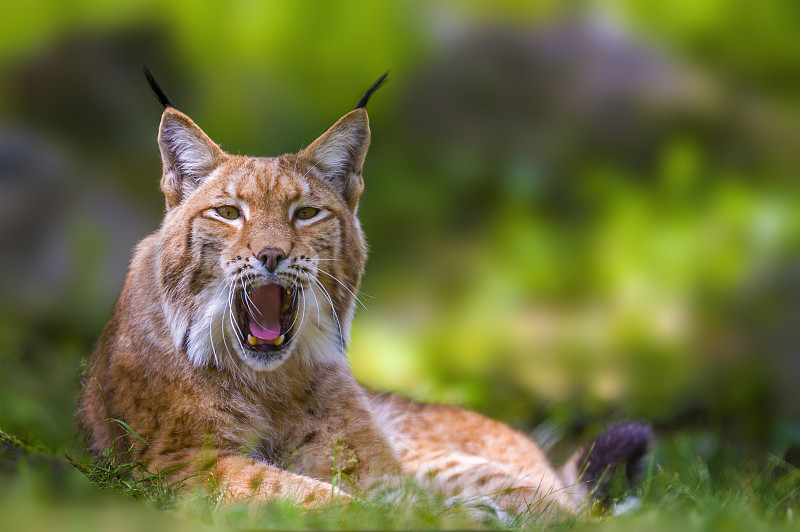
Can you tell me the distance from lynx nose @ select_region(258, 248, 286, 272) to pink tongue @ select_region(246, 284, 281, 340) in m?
0.10

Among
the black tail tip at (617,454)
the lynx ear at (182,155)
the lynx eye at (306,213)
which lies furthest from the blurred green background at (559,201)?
the lynx eye at (306,213)

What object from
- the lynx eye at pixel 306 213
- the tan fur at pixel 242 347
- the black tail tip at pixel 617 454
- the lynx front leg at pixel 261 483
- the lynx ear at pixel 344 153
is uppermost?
the lynx ear at pixel 344 153

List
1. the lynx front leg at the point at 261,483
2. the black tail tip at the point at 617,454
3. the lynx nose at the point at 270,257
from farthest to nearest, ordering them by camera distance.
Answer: the black tail tip at the point at 617,454 < the lynx nose at the point at 270,257 < the lynx front leg at the point at 261,483

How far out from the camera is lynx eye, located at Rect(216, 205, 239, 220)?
318 cm

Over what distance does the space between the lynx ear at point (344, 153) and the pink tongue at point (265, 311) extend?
546 millimetres

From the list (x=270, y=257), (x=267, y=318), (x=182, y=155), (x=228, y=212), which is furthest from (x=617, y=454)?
(x=182, y=155)

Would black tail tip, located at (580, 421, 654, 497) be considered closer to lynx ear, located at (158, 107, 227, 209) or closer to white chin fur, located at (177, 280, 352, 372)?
white chin fur, located at (177, 280, 352, 372)

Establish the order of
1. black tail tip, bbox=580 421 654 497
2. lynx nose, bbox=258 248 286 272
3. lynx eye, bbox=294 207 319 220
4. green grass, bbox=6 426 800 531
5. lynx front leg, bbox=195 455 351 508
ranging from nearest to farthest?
green grass, bbox=6 426 800 531
lynx front leg, bbox=195 455 351 508
lynx nose, bbox=258 248 286 272
lynx eye, bbox=294 207 319 220
black tail tip, bbox=580 421 654 497

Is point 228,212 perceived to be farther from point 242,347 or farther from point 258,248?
point 242,347

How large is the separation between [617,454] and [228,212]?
197 cm

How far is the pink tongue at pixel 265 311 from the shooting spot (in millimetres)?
3080

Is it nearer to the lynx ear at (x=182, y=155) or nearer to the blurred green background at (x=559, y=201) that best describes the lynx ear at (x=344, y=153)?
the lynx ear at (x=182, y=155)

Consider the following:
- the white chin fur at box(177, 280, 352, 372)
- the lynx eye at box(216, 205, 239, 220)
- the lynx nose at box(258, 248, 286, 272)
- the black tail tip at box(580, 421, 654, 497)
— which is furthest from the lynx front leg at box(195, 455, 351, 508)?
the black tail tip at box(580, 421, 654, 497)

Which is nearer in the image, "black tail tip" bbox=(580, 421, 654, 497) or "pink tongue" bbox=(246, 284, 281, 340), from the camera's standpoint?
"pink tongue" bbox=(246, 284, 281, 340)
